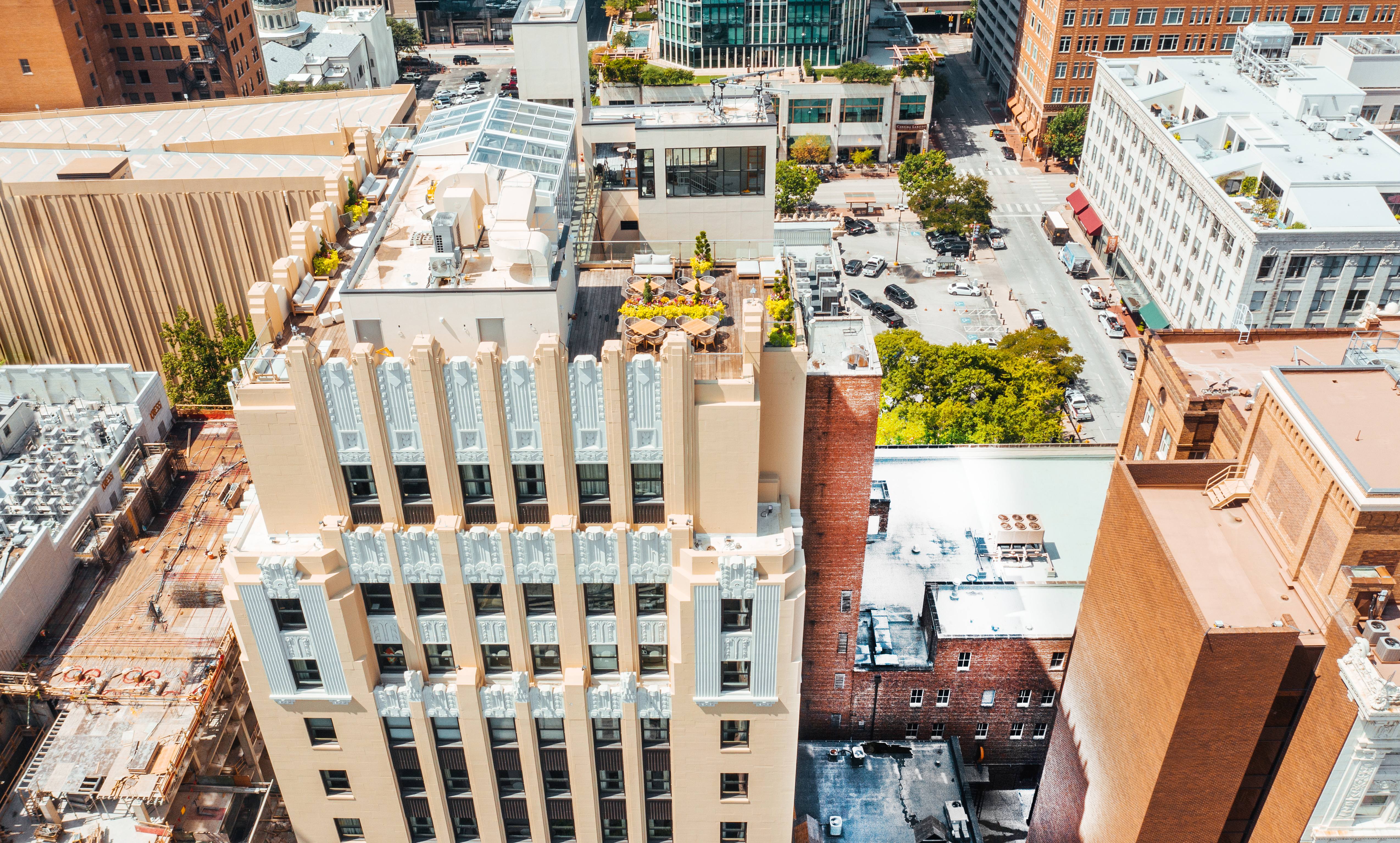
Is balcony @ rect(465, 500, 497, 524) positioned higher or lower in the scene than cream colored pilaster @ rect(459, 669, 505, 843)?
higher

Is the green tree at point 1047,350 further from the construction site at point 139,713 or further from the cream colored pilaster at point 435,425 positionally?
the cream colored pilaster at point 435,425

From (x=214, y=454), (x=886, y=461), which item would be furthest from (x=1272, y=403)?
(x=214, y=454)

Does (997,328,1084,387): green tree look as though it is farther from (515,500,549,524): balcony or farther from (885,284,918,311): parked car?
(515,500,549,524): balcony

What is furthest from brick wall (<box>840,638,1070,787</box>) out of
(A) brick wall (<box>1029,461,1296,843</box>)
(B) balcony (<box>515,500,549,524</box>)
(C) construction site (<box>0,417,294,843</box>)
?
(C) construction site (<box>0,417,294,843</box>)

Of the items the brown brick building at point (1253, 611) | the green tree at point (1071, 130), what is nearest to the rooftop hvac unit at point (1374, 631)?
the brown brick building at point (1253, 611)

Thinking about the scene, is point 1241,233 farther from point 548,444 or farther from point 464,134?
point 548,444
